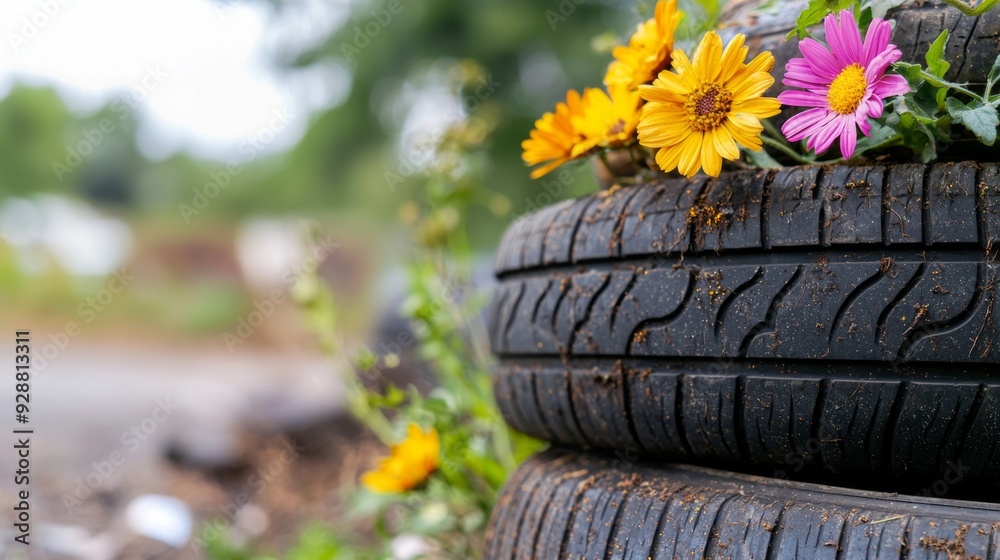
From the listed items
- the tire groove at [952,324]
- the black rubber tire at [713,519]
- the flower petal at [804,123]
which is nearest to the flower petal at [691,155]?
the flower petal at [804,123]

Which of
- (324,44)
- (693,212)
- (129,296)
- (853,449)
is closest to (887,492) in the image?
(853,449)

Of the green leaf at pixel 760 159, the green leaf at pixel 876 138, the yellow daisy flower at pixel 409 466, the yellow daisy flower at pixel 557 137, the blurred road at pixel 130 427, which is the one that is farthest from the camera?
the blurred road at pixel 130 427

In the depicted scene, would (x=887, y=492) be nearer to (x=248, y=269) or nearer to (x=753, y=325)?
(x=753, y=325)

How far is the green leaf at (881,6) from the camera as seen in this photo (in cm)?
104

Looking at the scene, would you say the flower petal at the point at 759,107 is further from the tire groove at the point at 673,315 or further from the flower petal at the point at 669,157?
the tire groove at the point at 673,315

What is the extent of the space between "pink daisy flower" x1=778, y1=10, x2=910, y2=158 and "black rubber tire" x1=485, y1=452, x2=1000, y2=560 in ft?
1.44

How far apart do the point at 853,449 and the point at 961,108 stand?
1.44 feet

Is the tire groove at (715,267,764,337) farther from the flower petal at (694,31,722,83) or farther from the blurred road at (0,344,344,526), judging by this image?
the blurred road at (0,344,344,526)

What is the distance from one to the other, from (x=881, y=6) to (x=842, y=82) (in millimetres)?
149

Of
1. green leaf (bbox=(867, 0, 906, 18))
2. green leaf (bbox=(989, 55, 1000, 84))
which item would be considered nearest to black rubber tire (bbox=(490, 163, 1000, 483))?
green leaf (bbox=(989, 55, 1000, 84))

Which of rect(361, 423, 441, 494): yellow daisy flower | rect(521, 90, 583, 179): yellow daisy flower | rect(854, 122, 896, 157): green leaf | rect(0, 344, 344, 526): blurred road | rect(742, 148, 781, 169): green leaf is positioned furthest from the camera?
rect(0, 344, 344, 526): blurred road

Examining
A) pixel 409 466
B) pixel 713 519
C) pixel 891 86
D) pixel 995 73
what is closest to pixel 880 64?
pixel 891 86

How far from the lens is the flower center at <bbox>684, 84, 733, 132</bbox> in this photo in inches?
41.6

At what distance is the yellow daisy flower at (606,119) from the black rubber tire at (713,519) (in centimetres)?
51
